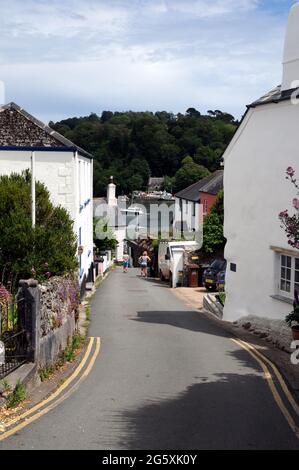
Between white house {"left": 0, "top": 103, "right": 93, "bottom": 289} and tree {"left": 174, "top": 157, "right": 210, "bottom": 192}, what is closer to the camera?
white house {"left": 0, "top": 103, "right": 93, "bottom": 289}

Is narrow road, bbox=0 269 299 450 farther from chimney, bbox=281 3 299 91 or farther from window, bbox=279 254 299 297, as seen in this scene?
chimney, bbox=281 3 299 91

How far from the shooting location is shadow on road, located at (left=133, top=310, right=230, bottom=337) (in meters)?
16.2

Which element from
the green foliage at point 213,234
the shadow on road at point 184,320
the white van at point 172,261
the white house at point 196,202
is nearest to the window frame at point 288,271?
the shadow on road at point 184,320

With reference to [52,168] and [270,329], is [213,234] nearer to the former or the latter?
[52,168]

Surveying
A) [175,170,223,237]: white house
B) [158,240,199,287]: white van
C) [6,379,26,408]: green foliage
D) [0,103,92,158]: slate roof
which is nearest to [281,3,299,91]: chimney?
[0,103,92,158]: slate roof

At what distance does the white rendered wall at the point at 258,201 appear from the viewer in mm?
13734

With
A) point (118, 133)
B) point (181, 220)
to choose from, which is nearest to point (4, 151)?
point (181, 220)

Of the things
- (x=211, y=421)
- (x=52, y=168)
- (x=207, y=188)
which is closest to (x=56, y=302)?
(x=211, y=421)

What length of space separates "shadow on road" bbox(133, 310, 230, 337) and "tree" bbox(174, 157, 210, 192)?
2741 inches

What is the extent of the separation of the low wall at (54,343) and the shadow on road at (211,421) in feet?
8.27

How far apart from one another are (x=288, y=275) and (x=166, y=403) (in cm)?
642

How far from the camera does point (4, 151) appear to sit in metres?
20.0

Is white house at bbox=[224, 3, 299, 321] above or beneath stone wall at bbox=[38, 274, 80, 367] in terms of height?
above

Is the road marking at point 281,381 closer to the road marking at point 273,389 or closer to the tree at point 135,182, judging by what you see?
the road marking at point 273,389
